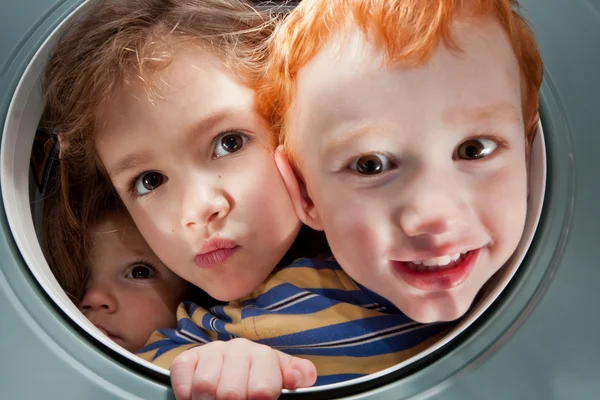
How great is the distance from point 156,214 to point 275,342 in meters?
0.21

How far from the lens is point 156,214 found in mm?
812

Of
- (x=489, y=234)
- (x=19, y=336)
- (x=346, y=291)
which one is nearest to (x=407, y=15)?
(x=489, y=234)

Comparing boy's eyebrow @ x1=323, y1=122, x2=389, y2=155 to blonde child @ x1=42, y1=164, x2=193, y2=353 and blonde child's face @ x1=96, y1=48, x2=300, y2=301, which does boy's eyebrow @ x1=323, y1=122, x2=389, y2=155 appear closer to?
blonde child's face @ x1=96, y1=48, x2=300, y2=301

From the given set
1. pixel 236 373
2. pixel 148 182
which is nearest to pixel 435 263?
pixel 236 373

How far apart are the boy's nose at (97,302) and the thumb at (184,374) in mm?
271

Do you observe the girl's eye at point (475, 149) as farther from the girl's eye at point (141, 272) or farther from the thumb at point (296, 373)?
the girl's eye at point (141, 272)

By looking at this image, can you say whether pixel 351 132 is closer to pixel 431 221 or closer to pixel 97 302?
pixel 431 221

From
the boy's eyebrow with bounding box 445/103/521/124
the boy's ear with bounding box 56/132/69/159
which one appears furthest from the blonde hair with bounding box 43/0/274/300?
the boy's eyebrow with bounding box 445/103/521/124

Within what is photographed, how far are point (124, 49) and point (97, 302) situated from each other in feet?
1.10

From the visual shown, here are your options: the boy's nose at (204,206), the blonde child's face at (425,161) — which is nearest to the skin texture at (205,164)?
the boy's nose at (204,206)

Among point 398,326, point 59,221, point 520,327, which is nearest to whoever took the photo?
point 520,327

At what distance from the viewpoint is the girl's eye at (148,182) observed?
32.0 inches

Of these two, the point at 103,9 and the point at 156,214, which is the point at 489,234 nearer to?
the point at 156,214

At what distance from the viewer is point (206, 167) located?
2.58ft
